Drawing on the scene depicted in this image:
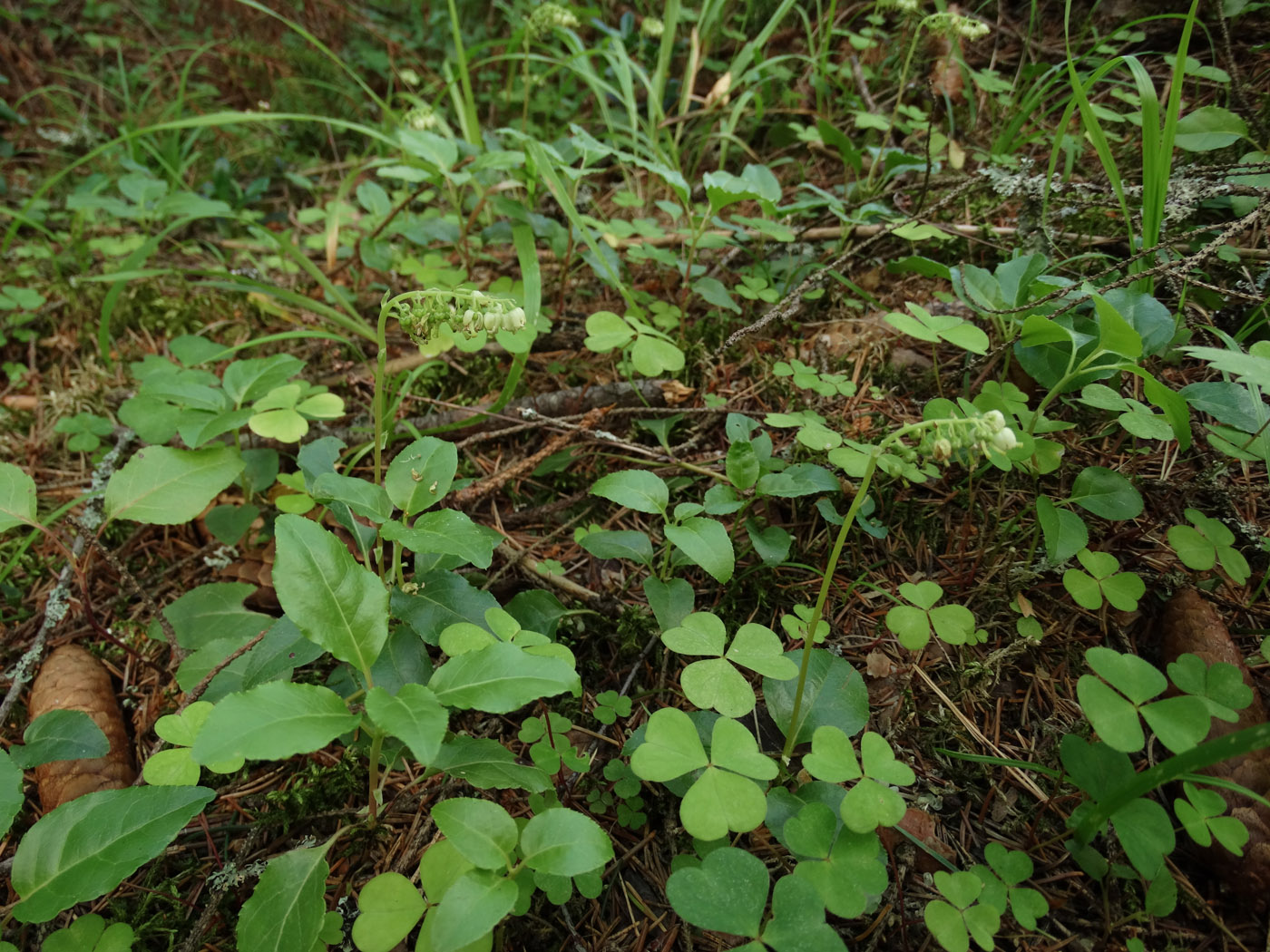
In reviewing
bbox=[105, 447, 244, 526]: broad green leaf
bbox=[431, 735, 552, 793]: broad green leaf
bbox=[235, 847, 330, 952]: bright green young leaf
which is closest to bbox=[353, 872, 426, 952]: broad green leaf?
bbox=[235, 847, 330, 952]: bright green young leaf

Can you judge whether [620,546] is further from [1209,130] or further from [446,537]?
[1209,130]

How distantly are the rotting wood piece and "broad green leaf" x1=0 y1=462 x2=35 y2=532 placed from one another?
2.93 meters

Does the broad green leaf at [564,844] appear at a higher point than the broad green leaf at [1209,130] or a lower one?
lower

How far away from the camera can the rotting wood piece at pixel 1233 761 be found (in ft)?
4.33

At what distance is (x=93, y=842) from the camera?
126 cm

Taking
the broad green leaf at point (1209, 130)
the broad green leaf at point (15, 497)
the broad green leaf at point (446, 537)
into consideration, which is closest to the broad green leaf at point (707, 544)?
the broad green leaf at point (446, 537)

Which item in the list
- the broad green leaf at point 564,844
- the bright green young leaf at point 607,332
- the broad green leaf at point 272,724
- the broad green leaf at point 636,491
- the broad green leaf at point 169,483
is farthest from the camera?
the bright green young leaf at point 607,332

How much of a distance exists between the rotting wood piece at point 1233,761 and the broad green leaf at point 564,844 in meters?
1.25

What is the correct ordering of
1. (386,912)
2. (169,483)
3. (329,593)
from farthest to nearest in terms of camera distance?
(169,483) < (329,593) < (386,912)

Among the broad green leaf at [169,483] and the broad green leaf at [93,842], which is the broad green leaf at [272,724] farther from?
the broad green leaf at [169,483]

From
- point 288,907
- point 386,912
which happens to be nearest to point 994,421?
point 386,912

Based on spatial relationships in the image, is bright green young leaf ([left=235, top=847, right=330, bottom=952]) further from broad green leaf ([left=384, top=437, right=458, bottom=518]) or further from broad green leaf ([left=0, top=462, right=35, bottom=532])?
broad green leaf ([left=0, top=462, right=35, bottom=532])

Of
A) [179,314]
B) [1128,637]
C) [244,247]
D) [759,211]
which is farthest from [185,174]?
[1128,637]

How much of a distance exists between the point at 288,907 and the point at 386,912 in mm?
187
